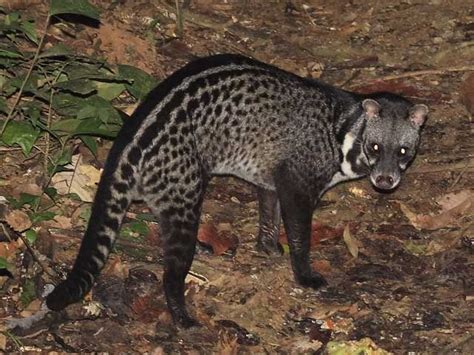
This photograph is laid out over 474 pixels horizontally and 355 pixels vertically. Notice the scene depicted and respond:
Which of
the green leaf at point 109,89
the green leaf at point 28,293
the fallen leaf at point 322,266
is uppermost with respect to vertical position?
the green leaf at point 109,89

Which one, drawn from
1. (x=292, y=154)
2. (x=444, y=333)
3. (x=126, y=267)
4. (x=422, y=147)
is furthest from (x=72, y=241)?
(x=422, y=147)

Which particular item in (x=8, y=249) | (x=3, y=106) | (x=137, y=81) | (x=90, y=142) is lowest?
(x=8, y=249)

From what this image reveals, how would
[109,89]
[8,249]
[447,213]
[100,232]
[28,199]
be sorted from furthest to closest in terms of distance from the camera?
[447,213] → [109,89] → [28,199] → [8,249] → [100,232]

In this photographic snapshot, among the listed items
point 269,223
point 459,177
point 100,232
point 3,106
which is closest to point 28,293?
point 100,232

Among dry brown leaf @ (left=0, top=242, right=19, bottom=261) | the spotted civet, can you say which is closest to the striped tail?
→ the spotted civet

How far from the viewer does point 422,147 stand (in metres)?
11.6

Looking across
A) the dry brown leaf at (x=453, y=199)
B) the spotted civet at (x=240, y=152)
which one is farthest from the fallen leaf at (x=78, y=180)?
the dry brown leaf at (x=453, y=199)

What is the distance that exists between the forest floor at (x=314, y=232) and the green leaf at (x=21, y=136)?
0.38 m

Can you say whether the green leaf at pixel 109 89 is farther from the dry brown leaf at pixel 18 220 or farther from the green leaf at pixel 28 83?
the dry brown leaf at pixel 18 220

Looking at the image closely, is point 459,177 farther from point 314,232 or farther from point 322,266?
point 322,266

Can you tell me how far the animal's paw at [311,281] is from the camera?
9.52 meters

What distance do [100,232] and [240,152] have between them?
159 cm

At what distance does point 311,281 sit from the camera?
953 cm

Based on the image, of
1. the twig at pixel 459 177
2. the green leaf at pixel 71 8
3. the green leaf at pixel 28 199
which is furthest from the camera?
the twig at pixel 459 177
